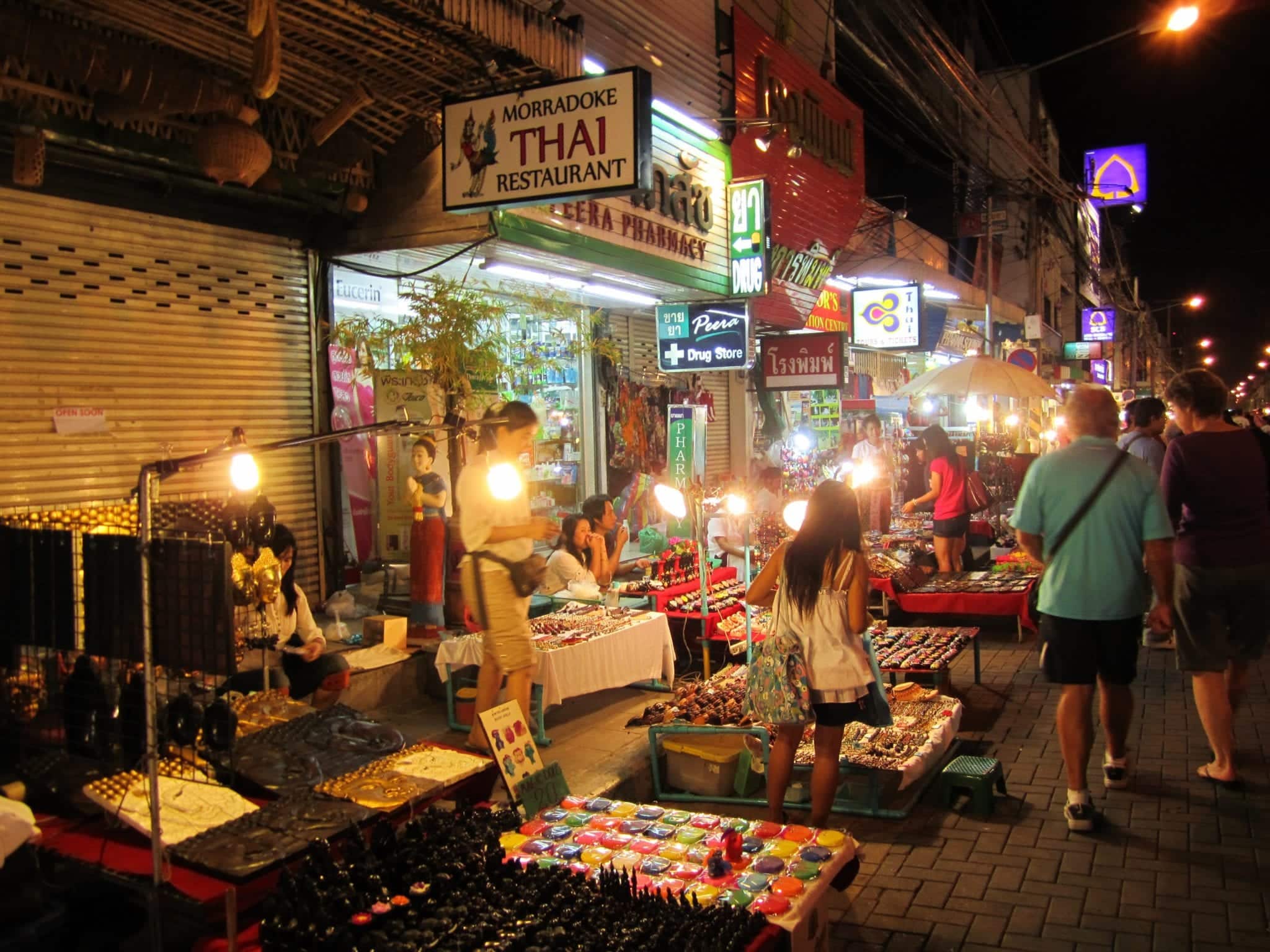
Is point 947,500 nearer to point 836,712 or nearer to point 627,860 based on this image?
point 836,712

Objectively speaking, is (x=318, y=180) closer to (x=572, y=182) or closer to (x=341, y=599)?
(x=572, y=182)

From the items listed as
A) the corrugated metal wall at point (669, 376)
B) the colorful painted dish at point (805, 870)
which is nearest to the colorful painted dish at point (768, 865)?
the colorful painted dish at point (805, 870)

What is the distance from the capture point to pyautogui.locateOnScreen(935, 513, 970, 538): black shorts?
37.2ft

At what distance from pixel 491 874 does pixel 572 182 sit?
4853 mm

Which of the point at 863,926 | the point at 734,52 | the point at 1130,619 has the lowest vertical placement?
the point at 863,926

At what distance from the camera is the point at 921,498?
11609mm

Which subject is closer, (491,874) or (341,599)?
(491,874)

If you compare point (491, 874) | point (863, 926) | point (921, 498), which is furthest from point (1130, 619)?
point (921, 498)

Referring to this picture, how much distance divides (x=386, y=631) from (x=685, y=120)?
837 cm

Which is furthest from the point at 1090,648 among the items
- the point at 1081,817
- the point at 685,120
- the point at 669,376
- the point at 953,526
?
the point at 669,376

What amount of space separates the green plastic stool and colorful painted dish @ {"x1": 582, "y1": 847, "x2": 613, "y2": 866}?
2.64 metres

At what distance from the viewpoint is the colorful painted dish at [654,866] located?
3955mm

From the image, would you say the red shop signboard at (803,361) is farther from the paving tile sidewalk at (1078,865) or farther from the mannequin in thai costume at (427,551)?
the paving tile sidewalk at (1078,865)

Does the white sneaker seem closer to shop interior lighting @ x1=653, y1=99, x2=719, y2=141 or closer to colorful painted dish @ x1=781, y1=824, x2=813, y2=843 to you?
colorful painted dish @ x1=781, y1=824, x2=813, y2=843
